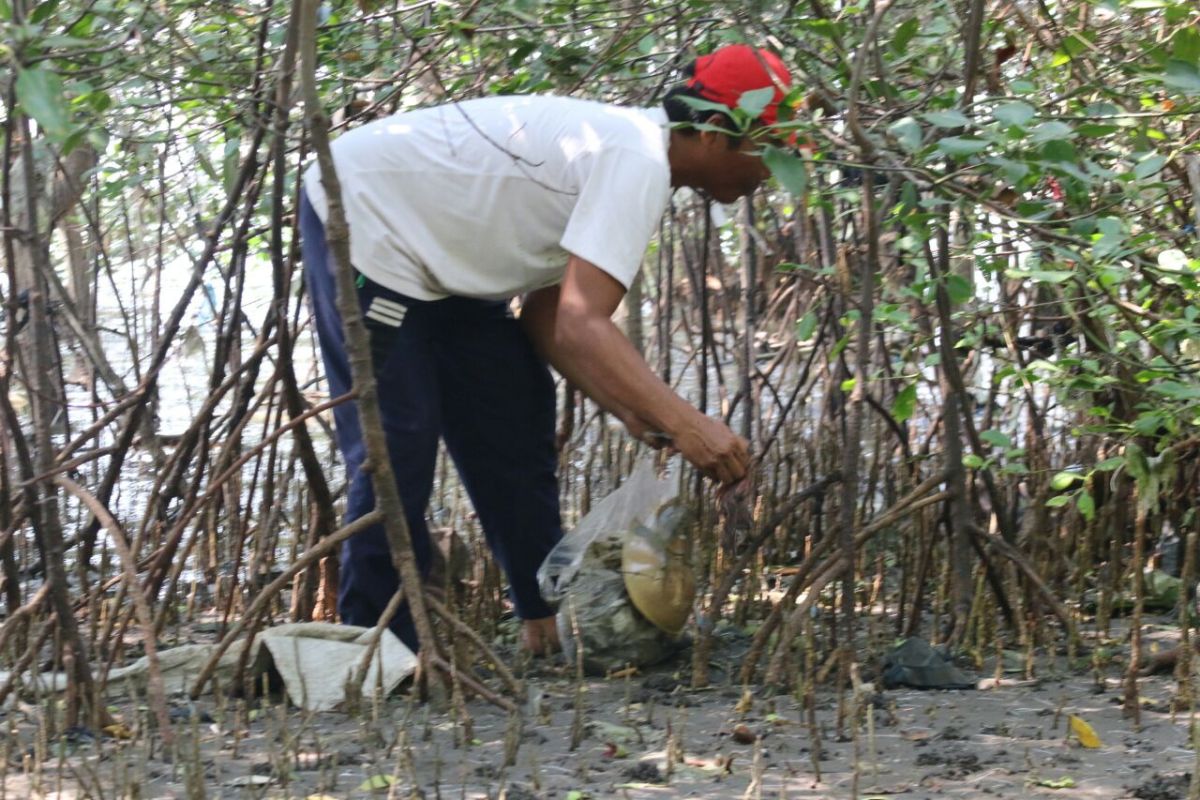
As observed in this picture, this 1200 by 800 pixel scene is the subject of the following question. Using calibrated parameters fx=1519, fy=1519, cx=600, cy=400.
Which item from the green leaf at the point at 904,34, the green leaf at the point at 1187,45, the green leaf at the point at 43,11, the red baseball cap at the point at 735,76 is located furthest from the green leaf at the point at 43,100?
the green leaf at the point at 1187,45

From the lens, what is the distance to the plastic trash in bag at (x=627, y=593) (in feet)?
11.1

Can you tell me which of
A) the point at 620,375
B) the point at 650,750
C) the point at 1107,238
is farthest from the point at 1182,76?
the point at 650,750

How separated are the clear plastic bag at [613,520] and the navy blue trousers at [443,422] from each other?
94mm

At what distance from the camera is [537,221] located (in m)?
3.08

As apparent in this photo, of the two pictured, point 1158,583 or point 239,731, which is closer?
point 239,731

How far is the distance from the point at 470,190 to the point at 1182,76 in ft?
4.44

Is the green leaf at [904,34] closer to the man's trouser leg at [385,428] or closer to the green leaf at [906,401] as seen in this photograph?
the green leaf at [906,401]

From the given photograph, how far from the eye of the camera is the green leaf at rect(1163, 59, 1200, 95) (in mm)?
2578

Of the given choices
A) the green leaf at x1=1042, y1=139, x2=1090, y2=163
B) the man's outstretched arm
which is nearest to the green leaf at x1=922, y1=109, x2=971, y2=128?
the green leaf at x1=1042, y1=139, x2=1090, y2=163

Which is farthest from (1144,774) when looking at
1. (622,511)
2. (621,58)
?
(621,58)

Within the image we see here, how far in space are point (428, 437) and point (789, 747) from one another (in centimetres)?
100

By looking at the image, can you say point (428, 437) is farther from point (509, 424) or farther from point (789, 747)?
point (789, 747)

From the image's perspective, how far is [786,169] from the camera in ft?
8.30

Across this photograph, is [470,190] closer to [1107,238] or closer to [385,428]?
[385,428]
